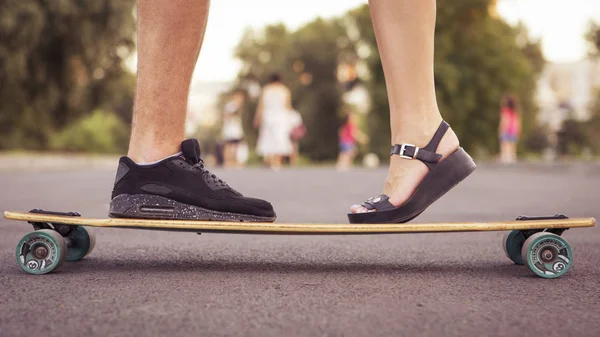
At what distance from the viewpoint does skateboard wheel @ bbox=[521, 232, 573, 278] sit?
255cm

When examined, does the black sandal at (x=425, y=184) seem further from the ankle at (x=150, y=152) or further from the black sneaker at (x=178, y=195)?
the ankle at (x=150, y=152)

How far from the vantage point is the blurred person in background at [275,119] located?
19.2m

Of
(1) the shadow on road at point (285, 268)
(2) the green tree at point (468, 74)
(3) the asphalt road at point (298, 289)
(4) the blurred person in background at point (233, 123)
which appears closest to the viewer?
(3) the asphalt road at point (298, 289)

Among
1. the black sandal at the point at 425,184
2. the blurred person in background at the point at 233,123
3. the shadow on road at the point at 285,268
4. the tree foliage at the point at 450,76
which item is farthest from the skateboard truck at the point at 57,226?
the tree foliage at the point at 450,76

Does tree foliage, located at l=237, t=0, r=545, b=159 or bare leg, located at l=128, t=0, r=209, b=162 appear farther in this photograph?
tree foliage, located at l=237, t=0, r=545, b=159

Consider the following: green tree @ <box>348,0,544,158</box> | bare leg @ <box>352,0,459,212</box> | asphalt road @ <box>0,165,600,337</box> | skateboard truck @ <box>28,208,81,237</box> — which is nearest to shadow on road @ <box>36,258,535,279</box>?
asphalt road @ <box>0,165,600,337</box>

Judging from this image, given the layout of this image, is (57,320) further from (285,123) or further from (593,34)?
(593,34)

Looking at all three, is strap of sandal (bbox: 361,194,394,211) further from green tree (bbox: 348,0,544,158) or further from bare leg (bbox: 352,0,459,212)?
green tree (bbox: 348,0,544,158)

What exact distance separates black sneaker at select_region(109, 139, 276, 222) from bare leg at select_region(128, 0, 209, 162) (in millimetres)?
56

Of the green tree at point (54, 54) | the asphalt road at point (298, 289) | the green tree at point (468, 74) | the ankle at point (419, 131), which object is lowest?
the asphalt road at point (298, 289)

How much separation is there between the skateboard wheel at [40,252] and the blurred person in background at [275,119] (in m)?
16.2

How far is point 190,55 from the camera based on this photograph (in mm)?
2848

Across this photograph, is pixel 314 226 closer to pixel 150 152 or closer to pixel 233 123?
pixel 150 152

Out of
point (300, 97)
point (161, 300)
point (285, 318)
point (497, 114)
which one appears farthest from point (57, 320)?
point (300, 97)
